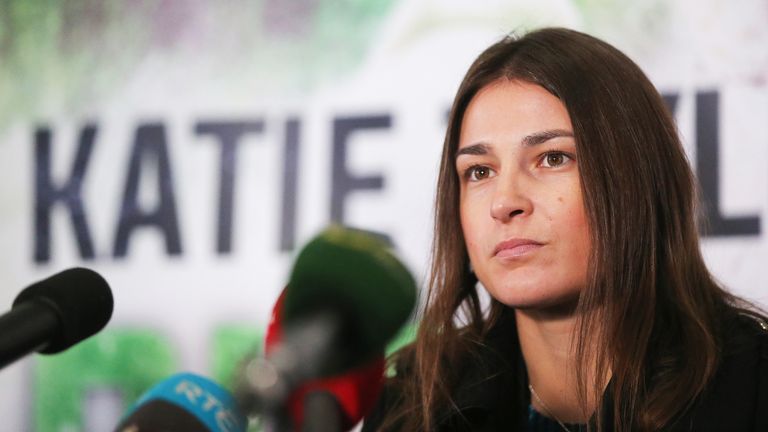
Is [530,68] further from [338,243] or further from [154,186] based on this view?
[154,186]

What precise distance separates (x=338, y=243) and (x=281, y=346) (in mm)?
112

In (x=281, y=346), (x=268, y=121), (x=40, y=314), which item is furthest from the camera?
(x=268, y=121)

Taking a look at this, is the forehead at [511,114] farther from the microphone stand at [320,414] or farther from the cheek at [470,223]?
the microphone stand at [320,414]

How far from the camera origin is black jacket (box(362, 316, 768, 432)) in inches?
48.6

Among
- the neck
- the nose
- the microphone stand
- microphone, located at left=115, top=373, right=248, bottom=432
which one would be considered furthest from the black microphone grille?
the neck

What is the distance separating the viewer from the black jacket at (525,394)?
1.24 metres

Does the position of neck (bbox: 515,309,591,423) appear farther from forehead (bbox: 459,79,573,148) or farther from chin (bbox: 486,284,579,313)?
forehead (bbox: 459,79,573,148)

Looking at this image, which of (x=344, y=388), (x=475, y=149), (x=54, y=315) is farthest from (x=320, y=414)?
(x=475, y=149)

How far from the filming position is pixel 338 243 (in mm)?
730

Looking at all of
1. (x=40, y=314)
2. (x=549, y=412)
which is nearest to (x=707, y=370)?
(x=549, y=412)

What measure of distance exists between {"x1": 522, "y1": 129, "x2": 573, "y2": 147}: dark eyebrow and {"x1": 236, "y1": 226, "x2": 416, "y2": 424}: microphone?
0.61 m

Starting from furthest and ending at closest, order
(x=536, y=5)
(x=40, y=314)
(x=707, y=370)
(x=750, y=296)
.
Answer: (x=536, y=5), (x=750, y=296), (x=707, y=370), (x=40, y=314)

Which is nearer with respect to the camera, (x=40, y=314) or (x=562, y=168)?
(x=40, y=314)

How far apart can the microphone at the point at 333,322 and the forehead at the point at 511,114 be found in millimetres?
631
